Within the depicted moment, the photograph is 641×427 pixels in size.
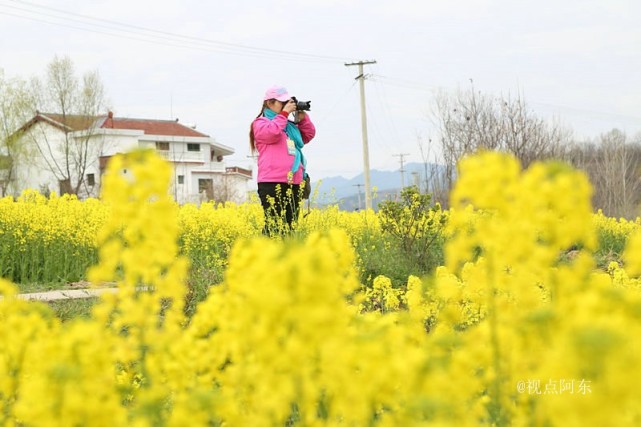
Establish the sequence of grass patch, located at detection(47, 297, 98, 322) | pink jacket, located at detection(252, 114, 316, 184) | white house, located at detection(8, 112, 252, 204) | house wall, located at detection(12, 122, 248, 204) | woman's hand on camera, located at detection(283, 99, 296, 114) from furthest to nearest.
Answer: house wall, located at detection(12, 122, 248, 204) < white house, located at detection(8, 112, 252, 204) < pink jacket, located at detection(252, 114, 316, 184) < woman's hand on camera, located at detection(283, 99, 296, 114) < grass patch, located at detection(47, 297, 98, 322)

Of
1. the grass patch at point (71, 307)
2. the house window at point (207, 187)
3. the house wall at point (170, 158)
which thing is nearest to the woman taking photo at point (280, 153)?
the grass patch at point (71, 307)

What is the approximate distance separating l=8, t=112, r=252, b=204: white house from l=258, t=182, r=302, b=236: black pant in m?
35.5

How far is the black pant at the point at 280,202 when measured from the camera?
8.42 m

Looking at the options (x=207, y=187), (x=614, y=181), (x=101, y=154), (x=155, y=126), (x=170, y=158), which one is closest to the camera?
(x=614, y=181)

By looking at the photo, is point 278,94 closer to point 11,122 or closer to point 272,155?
point 272,155

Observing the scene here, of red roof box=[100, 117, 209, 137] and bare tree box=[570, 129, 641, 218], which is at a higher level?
red roof box=[100, 117, 209, 137]

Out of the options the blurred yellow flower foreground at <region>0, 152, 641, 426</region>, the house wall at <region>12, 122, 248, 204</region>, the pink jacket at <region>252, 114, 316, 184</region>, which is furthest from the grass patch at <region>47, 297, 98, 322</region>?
the house wall at <region>12, 122, 248, 204</region>

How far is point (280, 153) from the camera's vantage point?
28.3ft

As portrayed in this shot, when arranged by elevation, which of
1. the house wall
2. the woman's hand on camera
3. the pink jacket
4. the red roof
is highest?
the red roof

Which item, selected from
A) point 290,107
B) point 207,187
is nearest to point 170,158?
point 207,187

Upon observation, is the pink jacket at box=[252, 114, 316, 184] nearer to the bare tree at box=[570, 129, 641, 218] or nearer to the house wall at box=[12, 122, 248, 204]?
the bare tree at box=[570, 129, 641, 218]

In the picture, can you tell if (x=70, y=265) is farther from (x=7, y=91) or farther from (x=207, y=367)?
(x=7, y=91)

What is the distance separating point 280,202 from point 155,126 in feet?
188

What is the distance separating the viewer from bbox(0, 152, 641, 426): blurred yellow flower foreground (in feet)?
5.01
